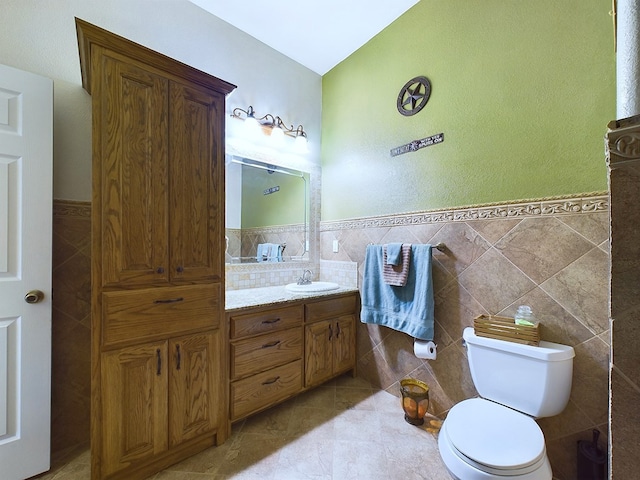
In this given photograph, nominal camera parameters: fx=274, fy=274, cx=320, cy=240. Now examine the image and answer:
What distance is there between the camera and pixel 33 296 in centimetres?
132

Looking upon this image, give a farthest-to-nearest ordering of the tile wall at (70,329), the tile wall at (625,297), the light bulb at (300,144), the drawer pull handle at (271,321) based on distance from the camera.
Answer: the light bulb at (300,144) < the drawer pull handle at (271,321) < the tile wall at (70,329) < the tile wall at (625,297)

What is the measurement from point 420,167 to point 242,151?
4.47 feet

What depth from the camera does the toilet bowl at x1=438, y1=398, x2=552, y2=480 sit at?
97 centimetres

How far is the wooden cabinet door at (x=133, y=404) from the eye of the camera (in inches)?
48.1

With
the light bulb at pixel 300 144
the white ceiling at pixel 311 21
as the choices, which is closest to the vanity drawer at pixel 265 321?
the light bulb at pixel 300 144

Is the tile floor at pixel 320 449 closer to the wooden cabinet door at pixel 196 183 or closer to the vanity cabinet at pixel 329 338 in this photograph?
the vanity cabinet at pixel 329 338

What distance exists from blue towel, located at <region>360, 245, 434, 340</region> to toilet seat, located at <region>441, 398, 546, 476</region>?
20.1 inches

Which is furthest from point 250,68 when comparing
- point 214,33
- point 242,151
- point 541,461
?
point 541,461

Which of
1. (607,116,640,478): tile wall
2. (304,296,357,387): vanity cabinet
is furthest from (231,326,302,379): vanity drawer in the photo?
(607,116,640,478): tile wall

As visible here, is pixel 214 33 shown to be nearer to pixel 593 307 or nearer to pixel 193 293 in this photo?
pixel 193 293

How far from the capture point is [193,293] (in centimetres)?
143

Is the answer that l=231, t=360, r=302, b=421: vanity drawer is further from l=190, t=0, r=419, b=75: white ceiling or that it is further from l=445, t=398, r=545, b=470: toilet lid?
l=190, t=0, r=419, b=75: white ceiling

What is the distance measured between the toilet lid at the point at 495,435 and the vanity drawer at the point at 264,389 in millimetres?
1002

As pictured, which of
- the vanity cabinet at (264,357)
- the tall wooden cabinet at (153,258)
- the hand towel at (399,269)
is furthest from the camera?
the hand towel at (399,269)
